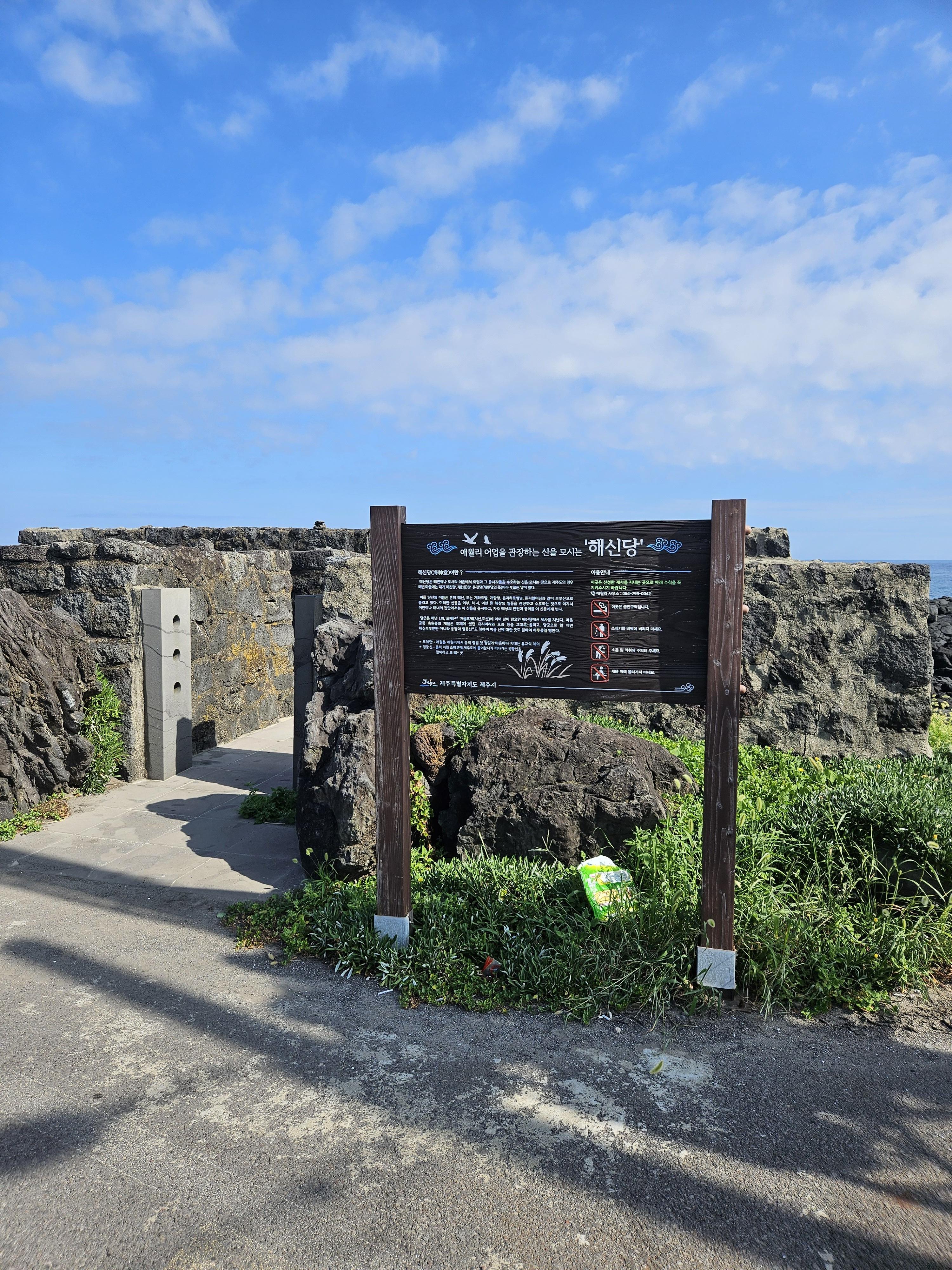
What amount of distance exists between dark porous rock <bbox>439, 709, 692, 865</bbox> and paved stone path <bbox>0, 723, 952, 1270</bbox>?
108 cm

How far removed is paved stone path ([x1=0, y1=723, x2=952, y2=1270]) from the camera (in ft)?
6.99

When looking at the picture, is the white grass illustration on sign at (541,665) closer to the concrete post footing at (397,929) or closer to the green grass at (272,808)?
the concrete post footing at (397,929)

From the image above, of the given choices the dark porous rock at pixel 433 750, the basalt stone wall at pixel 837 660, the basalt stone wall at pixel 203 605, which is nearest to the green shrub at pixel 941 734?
the basalt stone wall at pixel 837 660

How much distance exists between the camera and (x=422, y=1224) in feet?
7.11

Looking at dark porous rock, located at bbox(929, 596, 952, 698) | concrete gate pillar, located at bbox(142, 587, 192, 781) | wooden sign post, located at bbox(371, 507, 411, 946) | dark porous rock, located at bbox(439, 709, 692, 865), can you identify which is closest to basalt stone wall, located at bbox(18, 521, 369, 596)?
concrete gate pillar, located at bbox(142, 587, 192, 781)

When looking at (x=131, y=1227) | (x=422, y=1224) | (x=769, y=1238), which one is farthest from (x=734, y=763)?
(x=131, y=1227)

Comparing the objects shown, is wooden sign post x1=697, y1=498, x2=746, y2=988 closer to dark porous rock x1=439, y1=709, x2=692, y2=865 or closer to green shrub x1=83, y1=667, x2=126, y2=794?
dark porous rock x1=439, y1=709, x2=692, y2=865

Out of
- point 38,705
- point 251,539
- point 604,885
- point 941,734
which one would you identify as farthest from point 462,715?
point 251,539

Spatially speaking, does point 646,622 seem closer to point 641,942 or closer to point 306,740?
point 641,942

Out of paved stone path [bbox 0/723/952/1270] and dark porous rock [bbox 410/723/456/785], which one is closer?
paved stone path [bbox 0/723/952/1270]

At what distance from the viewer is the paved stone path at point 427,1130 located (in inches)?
83.9

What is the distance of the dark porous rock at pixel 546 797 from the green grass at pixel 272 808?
1.58m

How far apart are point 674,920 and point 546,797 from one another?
3.19ft

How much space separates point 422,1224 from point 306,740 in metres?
3.07
